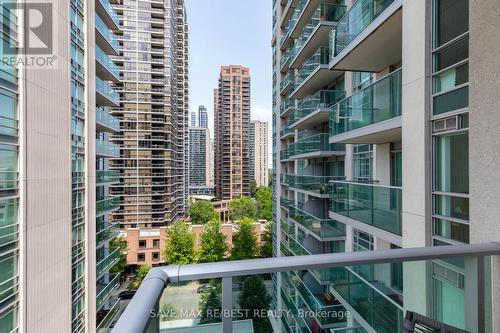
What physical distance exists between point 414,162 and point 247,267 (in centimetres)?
343

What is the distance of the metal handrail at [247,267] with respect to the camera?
848 millimetres

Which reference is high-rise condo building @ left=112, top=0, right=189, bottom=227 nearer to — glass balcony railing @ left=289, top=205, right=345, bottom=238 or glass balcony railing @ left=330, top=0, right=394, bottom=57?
glass balcony railing @ left=289, top=205, right=345, bottom=238

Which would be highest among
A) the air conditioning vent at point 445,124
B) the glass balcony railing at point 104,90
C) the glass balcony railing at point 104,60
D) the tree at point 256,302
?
the glass balcony railing at point 104,60

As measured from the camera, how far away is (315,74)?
1016 cm

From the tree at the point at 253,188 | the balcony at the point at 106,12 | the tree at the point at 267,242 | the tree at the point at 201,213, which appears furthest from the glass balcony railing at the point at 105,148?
the tree at the point at 253,188

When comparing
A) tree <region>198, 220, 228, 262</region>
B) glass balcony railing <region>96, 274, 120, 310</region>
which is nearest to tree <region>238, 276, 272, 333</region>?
glass balcony railing <region>96, 274, 120, 310</region>

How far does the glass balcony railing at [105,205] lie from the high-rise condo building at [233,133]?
3448 cm

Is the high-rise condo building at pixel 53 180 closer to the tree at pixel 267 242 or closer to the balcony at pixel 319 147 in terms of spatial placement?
the balcony at pixel 319 147

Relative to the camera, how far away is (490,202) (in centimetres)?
172

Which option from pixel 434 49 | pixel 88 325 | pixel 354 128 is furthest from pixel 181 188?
pixel 434 49

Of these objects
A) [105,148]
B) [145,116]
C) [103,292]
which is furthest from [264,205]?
[103,292]

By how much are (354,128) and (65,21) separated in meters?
9.32

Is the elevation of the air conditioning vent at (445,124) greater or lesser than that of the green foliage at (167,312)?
greater

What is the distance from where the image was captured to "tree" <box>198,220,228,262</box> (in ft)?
75.5
